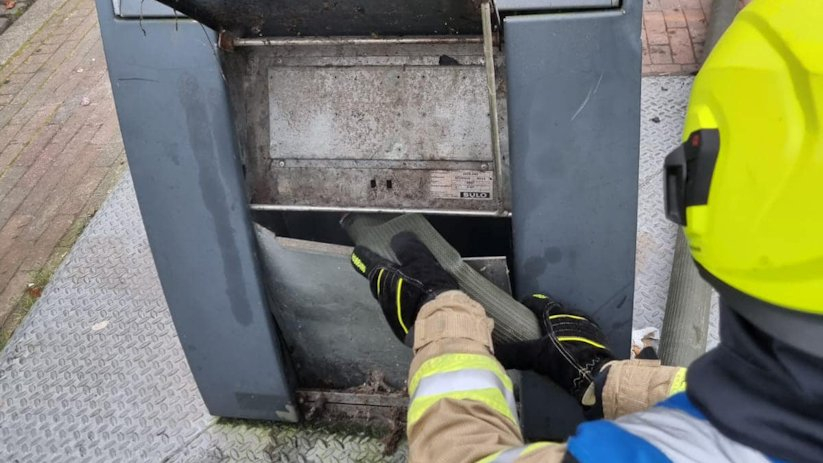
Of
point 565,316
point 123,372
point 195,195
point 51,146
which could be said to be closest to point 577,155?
point 565,316

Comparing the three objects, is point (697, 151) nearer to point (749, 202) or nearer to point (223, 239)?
point (749, 202)

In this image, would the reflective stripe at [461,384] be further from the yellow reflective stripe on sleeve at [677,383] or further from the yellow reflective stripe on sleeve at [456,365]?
the yellow reflective stripe on sleeve at [677,383]

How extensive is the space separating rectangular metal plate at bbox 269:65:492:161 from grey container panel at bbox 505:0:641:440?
174mm

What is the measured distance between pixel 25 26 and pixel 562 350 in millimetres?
4637

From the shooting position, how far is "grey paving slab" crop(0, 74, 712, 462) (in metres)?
2.21

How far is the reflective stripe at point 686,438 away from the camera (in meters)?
0.88

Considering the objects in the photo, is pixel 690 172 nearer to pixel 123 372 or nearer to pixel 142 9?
pixel 142 9

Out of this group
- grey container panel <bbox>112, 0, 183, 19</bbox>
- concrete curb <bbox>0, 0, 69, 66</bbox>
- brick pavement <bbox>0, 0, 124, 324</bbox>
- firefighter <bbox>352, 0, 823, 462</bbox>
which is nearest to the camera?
firefighter <bbox>352, 0, 823, 462</bbox>

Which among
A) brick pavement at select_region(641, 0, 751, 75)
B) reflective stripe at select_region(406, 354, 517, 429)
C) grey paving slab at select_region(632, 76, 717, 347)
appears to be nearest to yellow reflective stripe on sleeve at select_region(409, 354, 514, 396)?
reflective stripe at select_region(406, 354, 517, 429)

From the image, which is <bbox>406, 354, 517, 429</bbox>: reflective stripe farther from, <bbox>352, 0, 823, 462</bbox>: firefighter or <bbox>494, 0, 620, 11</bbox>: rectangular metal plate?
<bbox>494, 0, 620, 11</bbox>: rectangular metal plate

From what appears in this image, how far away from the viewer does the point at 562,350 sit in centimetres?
164

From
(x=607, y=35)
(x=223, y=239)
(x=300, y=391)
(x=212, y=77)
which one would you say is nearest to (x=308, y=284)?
(x=223, y=239)

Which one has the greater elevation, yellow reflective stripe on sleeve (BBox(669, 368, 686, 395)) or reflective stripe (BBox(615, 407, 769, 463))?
reflective stripe (BBox(615, 407, 769, 463))

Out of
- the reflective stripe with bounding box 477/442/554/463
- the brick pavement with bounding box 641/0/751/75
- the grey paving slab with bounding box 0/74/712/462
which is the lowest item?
the grey paving slab with bounding box 0/74/712/462
